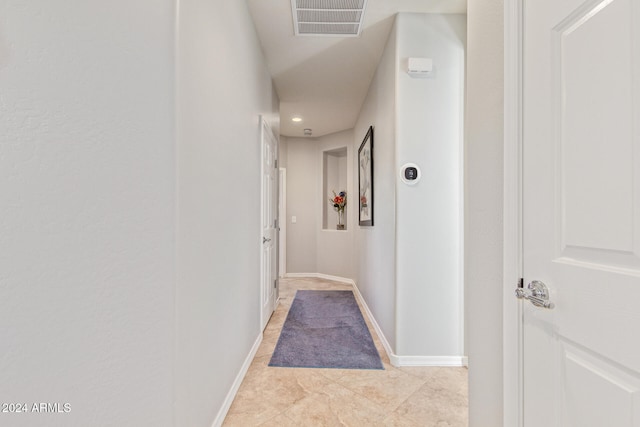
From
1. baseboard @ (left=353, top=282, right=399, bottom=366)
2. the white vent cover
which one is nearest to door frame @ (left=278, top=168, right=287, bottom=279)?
baseboard @ (left=353, top=282, right=399, bottom=366)

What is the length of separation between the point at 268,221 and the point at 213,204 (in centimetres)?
157

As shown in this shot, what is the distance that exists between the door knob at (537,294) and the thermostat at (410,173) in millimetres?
1416

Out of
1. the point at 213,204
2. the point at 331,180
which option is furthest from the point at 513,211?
the point at 331,180

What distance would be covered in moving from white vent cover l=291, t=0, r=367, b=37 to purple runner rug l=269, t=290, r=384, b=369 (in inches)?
102

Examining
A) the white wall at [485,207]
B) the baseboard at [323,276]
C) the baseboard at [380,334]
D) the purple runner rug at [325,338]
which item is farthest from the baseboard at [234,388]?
the baseboard at [323,276]

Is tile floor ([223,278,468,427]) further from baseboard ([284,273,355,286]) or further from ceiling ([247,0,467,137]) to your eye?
baseboard ([284,273,355,286])

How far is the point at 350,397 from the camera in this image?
1.83m

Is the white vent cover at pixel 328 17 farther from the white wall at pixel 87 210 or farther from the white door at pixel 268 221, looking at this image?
the white wall at pixel 87 210

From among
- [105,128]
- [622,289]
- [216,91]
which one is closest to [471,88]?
[622,289]

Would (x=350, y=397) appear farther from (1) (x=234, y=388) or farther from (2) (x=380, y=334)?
(2) (x=380, y=334)

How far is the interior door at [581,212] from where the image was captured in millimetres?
639

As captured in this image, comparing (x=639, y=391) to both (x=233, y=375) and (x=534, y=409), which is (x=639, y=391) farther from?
(x=233, y=375)

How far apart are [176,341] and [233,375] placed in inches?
34.6

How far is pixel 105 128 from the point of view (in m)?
0.93
